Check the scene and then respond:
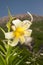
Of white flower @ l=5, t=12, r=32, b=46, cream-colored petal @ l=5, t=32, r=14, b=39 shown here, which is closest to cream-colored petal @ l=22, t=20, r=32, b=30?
white flower @ l=5, t=12, r=32, b=46

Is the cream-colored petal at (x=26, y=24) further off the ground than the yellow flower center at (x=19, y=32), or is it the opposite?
the cream-colored petal at (x=26, y=24)

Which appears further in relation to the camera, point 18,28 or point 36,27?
point 36,27

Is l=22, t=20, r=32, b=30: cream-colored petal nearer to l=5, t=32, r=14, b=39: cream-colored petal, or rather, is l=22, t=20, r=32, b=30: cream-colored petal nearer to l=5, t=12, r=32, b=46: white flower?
l=5, t=12, r=32, b=46: white flower

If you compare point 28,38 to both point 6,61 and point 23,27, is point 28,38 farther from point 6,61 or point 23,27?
point 6,61

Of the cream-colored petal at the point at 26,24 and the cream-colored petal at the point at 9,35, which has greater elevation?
the cream-colored petal at the point at 26,24

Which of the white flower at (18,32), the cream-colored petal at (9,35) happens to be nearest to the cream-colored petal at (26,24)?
the white flower at (18,32)

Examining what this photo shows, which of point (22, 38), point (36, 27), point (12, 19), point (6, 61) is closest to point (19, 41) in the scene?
point (22, 38)

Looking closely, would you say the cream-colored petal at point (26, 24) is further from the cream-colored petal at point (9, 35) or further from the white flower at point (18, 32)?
the cream-colored petal at point (9, 35)

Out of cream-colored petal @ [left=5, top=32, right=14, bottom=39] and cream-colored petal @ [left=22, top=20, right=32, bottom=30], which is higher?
cream-colored petal @ [left=22, top=20, right=32, bottom=30]
